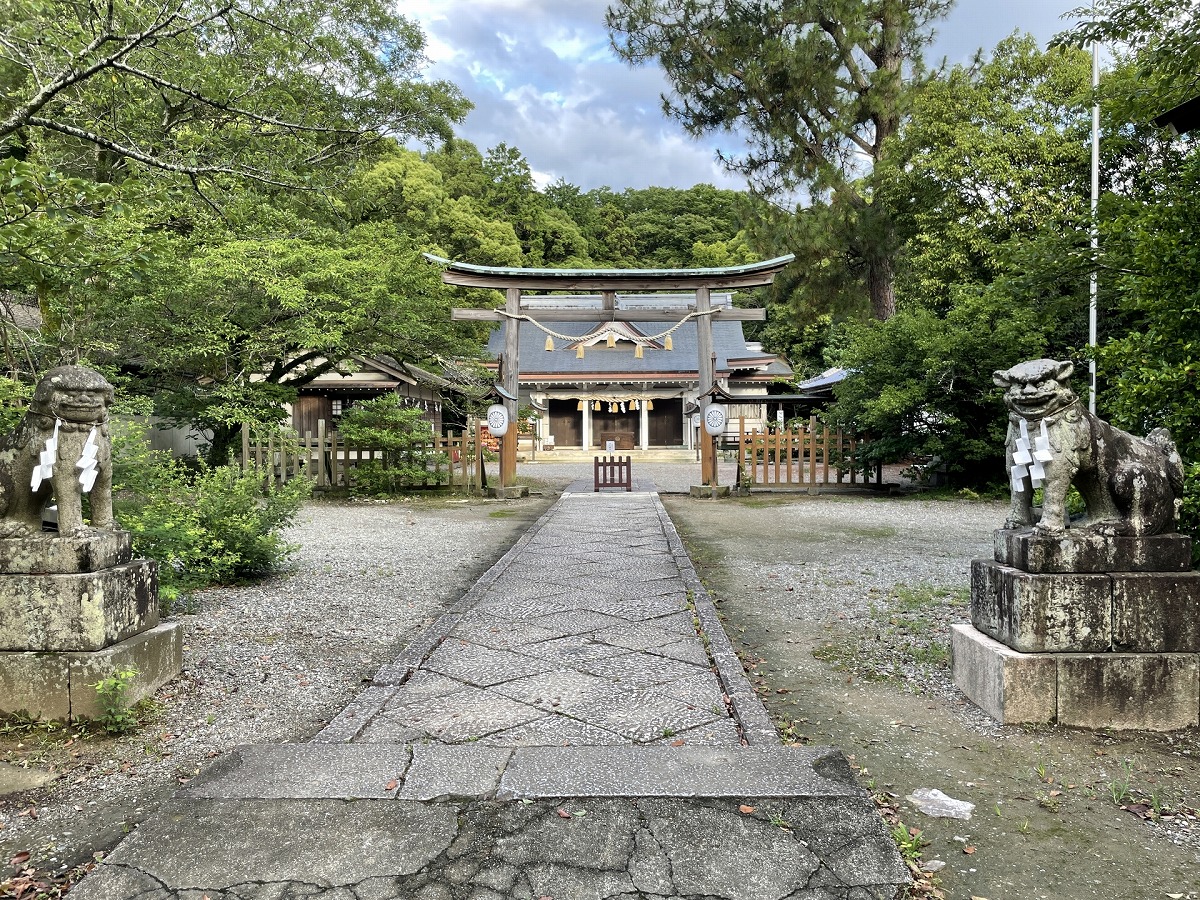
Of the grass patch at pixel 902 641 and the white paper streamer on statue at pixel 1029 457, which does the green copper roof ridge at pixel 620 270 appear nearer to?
the grass patch at pixel 902 641

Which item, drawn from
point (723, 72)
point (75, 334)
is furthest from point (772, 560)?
point (723, 72)

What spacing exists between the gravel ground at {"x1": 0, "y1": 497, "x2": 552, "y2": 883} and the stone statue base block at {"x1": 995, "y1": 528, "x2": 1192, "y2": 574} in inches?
130

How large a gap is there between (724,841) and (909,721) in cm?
150

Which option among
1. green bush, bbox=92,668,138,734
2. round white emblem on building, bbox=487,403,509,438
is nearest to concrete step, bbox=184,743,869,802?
green bush, bbox=92,668,138,734

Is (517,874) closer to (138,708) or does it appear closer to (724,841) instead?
(724,841)

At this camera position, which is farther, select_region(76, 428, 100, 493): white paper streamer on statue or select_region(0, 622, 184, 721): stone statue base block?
select_region(76, 428, 100, 493): white paper streamer on statue

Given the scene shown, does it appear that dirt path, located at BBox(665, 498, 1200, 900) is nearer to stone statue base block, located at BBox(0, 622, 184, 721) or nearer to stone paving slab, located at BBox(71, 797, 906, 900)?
stone paving slab, located at BBox(71, 797, 906, 900)

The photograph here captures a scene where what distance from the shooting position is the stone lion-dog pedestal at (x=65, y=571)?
3014 millimetres

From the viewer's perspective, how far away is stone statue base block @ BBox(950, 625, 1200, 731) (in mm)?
2973

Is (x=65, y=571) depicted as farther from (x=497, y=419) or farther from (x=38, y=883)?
(x=497, y=419)

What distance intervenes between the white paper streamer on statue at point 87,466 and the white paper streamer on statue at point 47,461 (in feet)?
0.32

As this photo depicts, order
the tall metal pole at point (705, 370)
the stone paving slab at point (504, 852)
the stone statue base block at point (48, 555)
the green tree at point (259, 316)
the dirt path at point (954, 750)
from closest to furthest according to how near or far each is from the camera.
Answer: the stone paving slab at point (504, 852), the dirt path at point (954, 750), the stone statue base block at point (48, 555), the green tree at point (259, 316), the tall metal pole at point (705, 370)

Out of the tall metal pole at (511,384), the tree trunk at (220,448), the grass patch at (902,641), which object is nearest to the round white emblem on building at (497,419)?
the tall metal pole at (511,384)

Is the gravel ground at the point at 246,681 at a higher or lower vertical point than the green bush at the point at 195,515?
lower
